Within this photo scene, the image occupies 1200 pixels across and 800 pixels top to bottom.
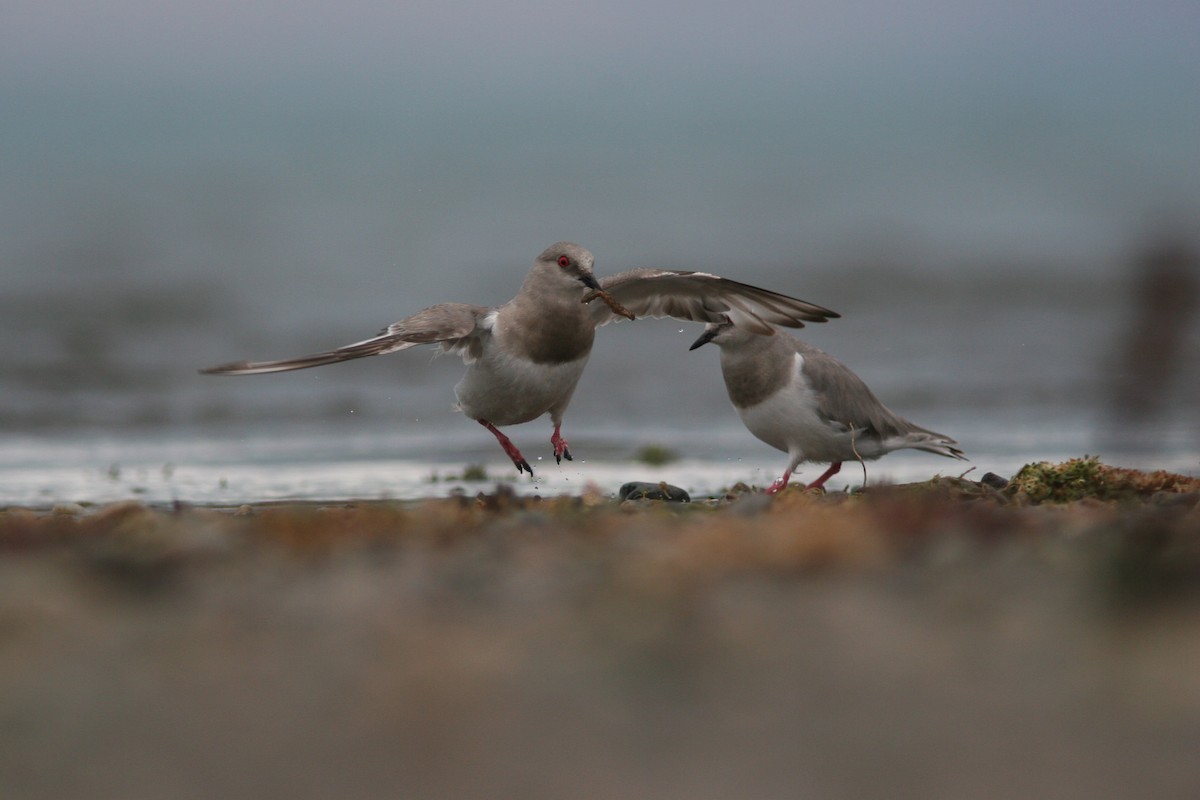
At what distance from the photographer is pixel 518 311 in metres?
7.41

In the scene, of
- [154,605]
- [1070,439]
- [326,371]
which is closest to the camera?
[154,605]

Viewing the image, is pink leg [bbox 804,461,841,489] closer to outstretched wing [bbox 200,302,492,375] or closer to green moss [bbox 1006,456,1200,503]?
green moss [bbox 1006,456,1200,503]

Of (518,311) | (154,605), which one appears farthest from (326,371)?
(154,605)

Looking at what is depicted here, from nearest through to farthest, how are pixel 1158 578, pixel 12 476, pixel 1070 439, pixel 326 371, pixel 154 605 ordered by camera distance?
pixel 1158 578
pixel 154 605
pixel 12 476
pixel 1070 439
pixel 326 371

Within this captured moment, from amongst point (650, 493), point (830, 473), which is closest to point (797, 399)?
point (830, 473)

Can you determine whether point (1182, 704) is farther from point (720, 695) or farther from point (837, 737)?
point (720, 695)

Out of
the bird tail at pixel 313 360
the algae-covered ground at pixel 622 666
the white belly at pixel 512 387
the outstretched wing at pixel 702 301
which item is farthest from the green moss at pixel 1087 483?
the bird tail at pixel 313 360

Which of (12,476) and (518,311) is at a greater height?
(518,311)

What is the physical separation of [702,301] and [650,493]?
83.4 inches

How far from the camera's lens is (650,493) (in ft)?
22.7

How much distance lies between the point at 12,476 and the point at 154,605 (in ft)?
22.2

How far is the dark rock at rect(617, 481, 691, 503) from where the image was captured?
686cm

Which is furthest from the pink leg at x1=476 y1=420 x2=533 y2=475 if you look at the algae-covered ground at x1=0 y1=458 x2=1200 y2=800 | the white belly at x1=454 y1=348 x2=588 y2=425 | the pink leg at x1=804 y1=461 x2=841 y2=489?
the algae-covered ground at x1=0 y1=458 x2=1200 y2=800

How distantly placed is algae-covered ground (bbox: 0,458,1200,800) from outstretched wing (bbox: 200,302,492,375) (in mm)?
1636
